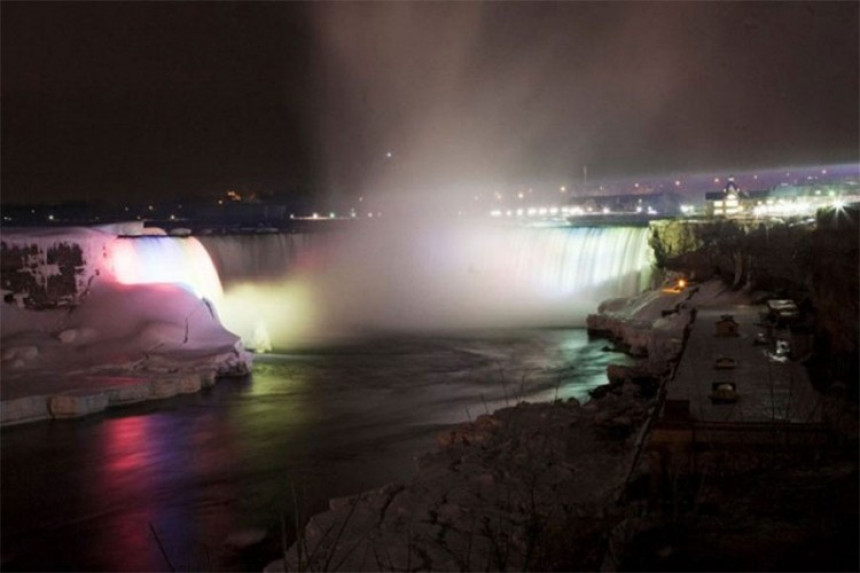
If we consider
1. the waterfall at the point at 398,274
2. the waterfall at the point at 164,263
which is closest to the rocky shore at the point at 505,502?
the waterfall at the point at 398,274

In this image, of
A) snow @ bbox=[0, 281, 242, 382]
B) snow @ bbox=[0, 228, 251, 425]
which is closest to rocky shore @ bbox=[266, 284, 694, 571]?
snow @ bbox=[0, 228, 251, 425]

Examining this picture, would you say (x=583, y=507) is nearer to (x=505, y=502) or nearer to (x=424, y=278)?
(x=505, y=502)

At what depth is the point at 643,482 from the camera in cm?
651

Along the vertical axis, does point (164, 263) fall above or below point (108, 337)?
above

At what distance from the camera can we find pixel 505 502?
7586 millimetres

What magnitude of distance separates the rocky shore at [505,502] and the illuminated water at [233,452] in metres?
0.91

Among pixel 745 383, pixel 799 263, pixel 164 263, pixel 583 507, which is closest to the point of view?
pixel 583 507

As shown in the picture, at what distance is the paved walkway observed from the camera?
7.00 metres

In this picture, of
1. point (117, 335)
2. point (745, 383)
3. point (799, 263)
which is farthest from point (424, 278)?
point (745, 383)

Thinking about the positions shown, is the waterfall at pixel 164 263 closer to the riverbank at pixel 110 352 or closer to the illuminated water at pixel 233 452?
the riverbank at pixel 110 352

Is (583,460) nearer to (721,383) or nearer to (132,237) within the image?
(721,383)

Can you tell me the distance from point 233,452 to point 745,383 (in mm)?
6631

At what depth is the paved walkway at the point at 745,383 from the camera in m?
7.00

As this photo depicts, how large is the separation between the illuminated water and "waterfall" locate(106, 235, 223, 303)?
5.58 metres
